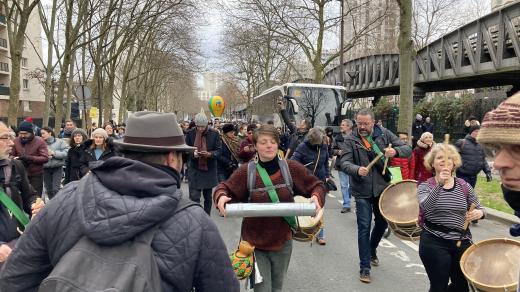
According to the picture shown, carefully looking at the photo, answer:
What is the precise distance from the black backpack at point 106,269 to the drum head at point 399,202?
339cm

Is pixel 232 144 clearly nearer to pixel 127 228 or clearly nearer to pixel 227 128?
pixel 227 128

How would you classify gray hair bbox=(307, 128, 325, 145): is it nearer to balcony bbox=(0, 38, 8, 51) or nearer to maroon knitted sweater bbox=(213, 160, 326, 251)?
maroon knitted sweater bbox=(213, 160, 326, 251)

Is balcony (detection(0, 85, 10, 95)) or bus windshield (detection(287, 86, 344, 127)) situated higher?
balcony (detection(0, 85, 10, 95))

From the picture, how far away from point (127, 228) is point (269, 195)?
2106 mm

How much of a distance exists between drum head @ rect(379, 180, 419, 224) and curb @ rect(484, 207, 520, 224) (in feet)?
14.2

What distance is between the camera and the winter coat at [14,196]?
10.0 feet

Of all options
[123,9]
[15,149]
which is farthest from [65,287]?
[123,9]

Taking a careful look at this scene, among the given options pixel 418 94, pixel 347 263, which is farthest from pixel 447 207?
pixel 418 94

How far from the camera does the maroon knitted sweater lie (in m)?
3.46

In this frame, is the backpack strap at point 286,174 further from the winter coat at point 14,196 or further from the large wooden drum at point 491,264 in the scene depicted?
the winter coat at point 14,196

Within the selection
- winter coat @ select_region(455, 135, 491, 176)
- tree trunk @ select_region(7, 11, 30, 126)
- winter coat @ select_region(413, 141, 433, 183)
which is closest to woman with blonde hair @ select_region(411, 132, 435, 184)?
winter coat @ select_region(413, 141, 433, 183)

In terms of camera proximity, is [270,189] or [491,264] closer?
[491,264]

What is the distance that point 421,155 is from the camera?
7.57m

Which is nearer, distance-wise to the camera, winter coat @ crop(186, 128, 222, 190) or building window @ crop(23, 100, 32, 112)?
winter coat @ crop(186, 128, 222, 190)
